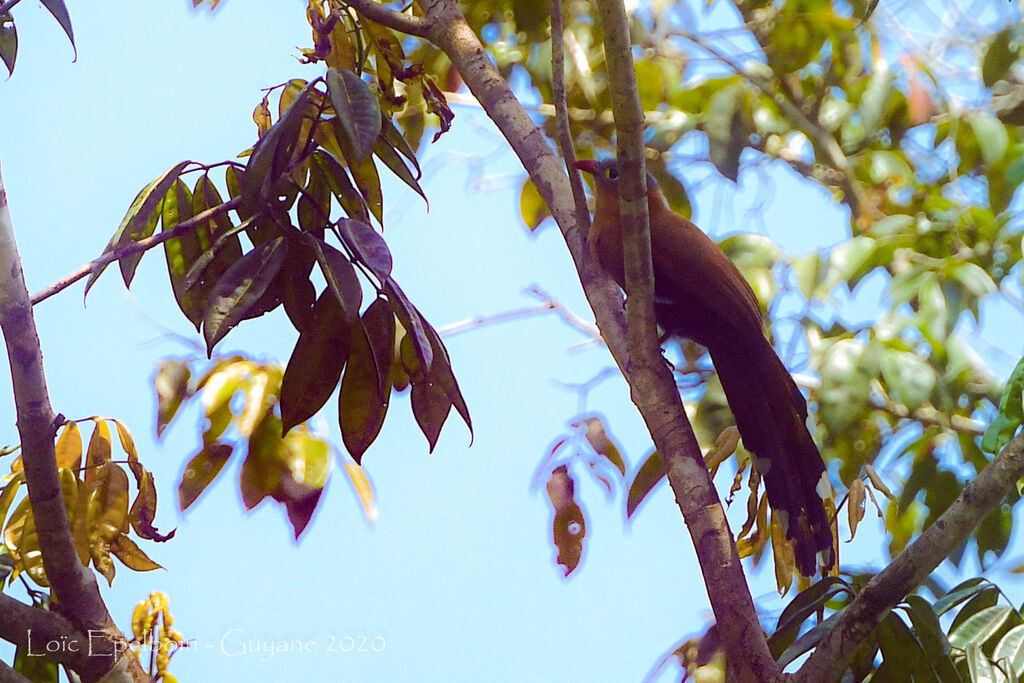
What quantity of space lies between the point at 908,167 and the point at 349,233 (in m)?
2.57

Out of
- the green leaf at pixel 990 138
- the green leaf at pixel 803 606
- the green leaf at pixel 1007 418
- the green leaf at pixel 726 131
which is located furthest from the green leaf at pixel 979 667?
the green leaf at pixel 990 138

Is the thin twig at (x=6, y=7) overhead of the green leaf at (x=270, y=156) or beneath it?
overhead

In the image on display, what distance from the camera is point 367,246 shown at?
53.6 inches

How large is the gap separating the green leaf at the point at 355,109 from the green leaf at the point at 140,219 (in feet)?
1.24

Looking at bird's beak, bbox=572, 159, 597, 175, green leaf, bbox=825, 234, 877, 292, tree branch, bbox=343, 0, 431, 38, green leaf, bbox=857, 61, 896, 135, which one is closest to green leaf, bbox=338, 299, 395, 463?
tree branch, bbox=343, 0, 431, 38

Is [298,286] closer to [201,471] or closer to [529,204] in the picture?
[201,471]

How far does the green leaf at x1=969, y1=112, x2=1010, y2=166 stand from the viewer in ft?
9.03

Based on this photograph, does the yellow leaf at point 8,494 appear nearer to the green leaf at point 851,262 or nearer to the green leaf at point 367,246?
the green leaf at point 367,246

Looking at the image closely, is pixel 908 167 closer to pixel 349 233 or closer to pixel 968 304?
pixel 968 304

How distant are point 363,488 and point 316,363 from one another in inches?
27.4

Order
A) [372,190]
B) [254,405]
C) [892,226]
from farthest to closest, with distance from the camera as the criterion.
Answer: [892,226] → [254,405] → [372,190]

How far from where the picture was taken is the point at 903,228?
8.66 ft

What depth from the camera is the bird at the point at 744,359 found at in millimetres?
1772

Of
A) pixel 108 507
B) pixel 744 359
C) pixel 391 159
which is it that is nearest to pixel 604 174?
pixel 744 359
